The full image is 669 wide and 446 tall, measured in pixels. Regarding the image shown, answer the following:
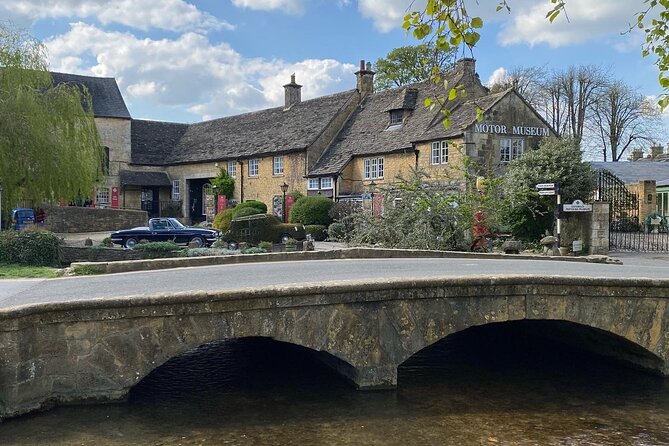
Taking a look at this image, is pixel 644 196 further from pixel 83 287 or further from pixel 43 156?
pixel 83 287

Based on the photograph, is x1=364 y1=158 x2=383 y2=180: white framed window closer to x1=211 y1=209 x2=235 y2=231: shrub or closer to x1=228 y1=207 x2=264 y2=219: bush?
x1=228 y1=207 x2=264 y2=219: bush

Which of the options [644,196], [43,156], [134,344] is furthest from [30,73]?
[644,196]

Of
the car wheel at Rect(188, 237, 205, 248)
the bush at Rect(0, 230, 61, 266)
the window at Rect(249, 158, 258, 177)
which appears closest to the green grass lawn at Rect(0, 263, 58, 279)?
the bush at Rect(0, 230, 61, 266)

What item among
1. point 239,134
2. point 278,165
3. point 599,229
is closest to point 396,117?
point 278,165

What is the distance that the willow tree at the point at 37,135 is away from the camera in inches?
858

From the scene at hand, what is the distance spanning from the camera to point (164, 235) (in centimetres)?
2572

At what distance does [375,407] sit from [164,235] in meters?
19.0

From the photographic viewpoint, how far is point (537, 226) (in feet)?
75.3

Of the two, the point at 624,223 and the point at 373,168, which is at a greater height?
the point at 373,168

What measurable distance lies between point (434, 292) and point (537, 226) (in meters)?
15.2

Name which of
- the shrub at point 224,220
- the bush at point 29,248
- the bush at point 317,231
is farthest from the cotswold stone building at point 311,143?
the bush at point 29,248

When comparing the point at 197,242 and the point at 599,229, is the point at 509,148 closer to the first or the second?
the point at 599,229

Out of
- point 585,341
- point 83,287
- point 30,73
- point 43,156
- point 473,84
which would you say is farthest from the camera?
point 473,84

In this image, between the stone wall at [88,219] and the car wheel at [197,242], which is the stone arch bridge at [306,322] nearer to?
the car wheel at [197,242]
